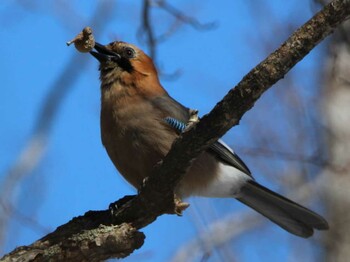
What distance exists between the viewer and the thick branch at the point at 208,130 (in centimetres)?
328

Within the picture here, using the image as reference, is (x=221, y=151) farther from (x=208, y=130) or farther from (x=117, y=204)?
→ (x=208, y=130)

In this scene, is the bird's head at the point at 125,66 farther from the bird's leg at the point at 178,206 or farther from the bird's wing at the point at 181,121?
the bird's leg at the point at 178,206

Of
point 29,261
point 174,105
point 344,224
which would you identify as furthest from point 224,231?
point 29,261

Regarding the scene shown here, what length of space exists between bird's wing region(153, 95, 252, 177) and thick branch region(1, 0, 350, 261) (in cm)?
110

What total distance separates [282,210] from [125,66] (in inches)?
63.5

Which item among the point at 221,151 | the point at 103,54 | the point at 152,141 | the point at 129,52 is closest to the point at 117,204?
the point at 152,141

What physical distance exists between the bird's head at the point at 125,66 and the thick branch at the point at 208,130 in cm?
143

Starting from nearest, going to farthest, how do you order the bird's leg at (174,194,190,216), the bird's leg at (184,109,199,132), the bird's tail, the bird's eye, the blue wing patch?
1. the bird's leg at (184,109,199,132)
2. the bird's leg at (174,194,190,216)
3. the blue wing patch
4. the bird's tail
5. the bird's eye

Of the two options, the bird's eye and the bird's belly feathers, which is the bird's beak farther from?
the bird's belly feathers

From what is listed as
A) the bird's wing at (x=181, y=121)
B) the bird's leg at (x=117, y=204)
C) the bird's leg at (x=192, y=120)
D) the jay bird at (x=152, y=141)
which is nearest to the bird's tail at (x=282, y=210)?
the jay bird at (x=152, y=141)

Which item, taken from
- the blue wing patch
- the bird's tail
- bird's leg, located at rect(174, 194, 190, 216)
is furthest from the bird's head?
bird's leg, located at rect(174, 194, 190, 216)

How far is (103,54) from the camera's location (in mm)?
5340

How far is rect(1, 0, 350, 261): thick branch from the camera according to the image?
10.8 ft

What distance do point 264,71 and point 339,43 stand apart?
295 centimetres
